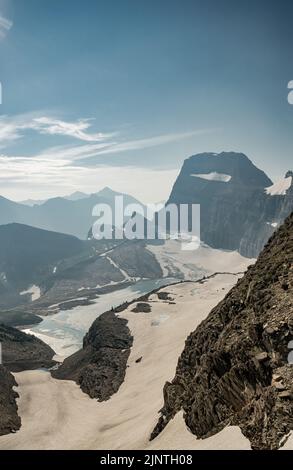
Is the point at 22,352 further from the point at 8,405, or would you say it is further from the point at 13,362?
the point at 8,405

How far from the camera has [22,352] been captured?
15238 centimetres

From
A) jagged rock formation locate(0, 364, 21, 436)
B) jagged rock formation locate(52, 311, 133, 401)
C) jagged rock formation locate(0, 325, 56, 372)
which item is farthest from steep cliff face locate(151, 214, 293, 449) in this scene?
jagged rock formation locate(0, 325, 56, 372)

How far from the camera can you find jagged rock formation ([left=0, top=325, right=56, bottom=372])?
12950 centimetres

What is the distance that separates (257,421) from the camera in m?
32.1

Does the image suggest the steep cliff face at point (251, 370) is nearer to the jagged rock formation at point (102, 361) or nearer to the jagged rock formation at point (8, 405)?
the jagged rock formation at point (8, 405)

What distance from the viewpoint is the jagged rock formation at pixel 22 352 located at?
12950cm

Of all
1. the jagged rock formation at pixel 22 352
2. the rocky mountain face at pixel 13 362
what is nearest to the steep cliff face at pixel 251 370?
the rocky mountain face at pixel 13 362

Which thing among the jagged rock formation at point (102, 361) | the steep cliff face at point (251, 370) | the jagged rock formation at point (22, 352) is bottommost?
the jagged rock formation at point (22, 352)

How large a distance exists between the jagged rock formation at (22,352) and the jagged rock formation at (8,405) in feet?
69.3

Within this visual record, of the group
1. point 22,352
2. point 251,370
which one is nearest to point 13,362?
point 22,352

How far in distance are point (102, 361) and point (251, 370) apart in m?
78.9
